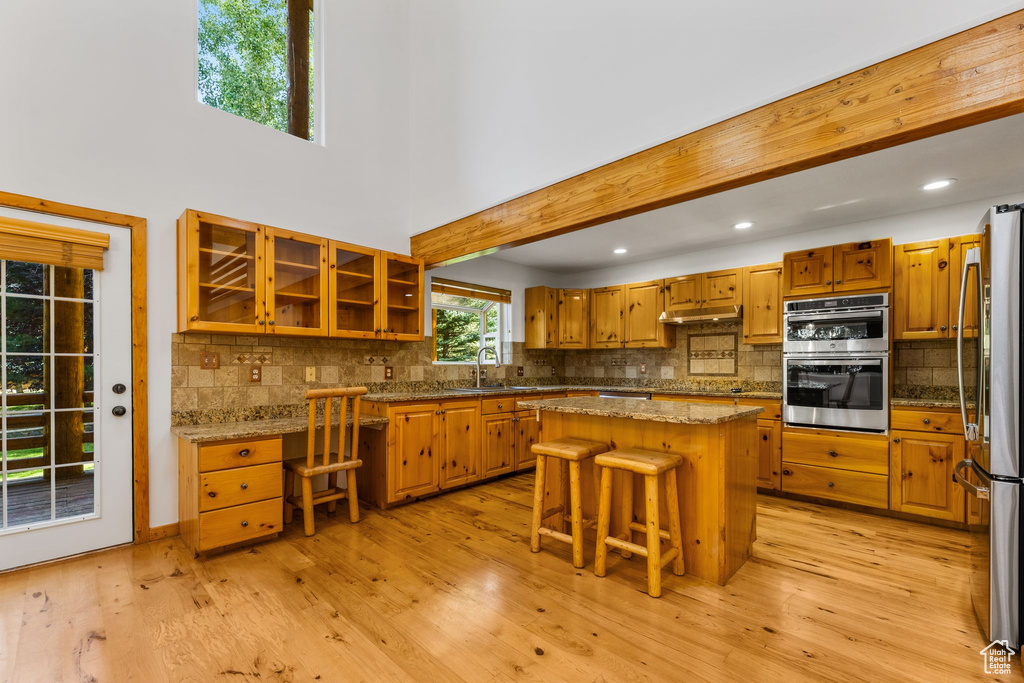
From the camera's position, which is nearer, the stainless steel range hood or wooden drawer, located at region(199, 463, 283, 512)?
wooden drawer, located at region(199, 463, 283, 512)

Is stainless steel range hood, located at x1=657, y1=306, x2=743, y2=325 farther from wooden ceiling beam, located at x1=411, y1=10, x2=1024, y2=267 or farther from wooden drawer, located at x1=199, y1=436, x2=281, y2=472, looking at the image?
wooden drawer, located at x1=199, y1=436, x2=281, y2=472

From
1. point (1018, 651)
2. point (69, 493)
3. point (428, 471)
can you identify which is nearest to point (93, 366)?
point (69, 493)

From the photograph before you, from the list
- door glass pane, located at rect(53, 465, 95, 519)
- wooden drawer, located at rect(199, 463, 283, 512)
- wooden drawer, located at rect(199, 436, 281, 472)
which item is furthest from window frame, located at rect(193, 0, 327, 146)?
door glass pane, located at rect(53, 465, 95, 519)

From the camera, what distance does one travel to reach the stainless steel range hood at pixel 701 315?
4555 mm

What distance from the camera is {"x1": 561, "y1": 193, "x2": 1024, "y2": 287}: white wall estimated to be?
3.60m

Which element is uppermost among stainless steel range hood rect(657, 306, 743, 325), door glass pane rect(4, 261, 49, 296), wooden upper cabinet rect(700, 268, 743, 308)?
wooden upper cabinet rect(700, 268, 743, 308)

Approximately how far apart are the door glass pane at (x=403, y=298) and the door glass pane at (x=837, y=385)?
328cm

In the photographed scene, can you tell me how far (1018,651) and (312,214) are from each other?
15.1ft

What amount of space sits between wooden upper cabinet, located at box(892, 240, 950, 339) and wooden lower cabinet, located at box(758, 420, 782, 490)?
1.17 metres

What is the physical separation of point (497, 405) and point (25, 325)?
3.23 meters

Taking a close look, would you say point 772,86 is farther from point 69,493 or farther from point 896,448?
point 69,493

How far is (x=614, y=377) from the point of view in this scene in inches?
231

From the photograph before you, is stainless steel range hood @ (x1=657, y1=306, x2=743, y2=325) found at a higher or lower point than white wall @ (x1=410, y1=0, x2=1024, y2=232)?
lower

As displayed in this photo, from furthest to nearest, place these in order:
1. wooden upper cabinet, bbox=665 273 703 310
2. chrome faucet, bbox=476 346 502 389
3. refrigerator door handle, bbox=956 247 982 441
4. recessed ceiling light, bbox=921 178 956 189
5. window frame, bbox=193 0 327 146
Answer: chrome faucet, bbox=476 346 502 389 < wooden upper cabinet, bbox=665 273 703 310 < window frame, bbox=193 0 327 146 < recessed ceiling light, bbox=921 178 956 189 < refrigerator door handle, bbox=956 247 982 441
